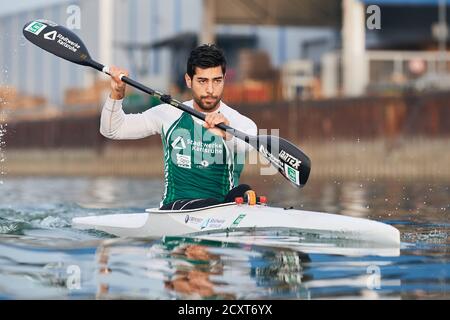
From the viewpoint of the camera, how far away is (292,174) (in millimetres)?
9148

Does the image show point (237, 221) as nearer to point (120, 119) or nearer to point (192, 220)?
point (192, 220)

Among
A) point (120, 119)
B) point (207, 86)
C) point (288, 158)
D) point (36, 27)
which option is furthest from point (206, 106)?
point (36, 27)

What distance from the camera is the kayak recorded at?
8305 mm

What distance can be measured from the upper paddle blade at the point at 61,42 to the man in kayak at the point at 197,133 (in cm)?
135

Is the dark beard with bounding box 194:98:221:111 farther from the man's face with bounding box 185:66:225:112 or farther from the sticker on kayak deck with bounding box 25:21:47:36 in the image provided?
the sticker on kayak deck with bounding box 25:21:47:36

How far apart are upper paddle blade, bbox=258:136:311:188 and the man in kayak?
0.19 meters

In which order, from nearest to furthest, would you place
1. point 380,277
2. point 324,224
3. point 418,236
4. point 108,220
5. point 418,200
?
point 380,277 → point 324,224 → point 418,236 → point 108,220 → point 418,200

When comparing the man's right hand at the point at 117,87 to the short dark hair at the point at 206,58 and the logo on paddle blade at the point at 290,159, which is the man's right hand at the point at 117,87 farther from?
the logo on paddle blade at the point at 290,159

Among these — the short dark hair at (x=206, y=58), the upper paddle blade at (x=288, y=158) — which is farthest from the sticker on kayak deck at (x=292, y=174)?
the short dark hair at (x=206, y=58)

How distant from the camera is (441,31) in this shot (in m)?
30.2

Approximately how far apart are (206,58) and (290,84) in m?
21.6
